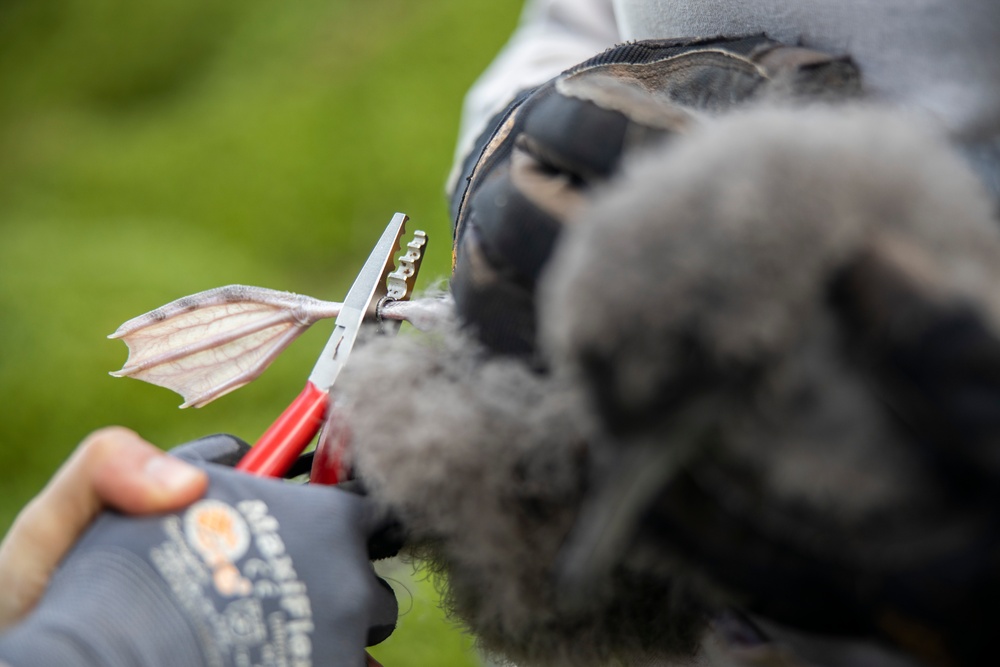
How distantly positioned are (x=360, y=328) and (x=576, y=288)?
0.92ft

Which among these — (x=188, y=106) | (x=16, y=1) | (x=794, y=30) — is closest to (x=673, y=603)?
(x=794, y=30)

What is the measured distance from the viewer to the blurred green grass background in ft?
4.29

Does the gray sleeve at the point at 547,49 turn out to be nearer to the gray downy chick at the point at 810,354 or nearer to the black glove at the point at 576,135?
the black glove at the point at 576,135

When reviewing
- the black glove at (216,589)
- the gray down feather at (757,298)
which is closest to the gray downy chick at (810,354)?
the gray down feather at (757,298)

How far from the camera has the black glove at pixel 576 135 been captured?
0.38 metres

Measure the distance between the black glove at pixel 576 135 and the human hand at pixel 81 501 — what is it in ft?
0.55

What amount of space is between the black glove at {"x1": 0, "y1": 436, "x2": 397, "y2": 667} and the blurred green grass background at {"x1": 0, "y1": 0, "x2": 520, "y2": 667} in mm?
693

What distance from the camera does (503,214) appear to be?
0.40 m

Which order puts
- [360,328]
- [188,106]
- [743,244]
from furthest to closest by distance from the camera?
[188,106] < [360,328] < [743,244]

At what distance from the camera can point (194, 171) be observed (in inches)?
64.9

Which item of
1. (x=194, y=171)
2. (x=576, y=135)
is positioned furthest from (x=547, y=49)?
(x=194, y=171)

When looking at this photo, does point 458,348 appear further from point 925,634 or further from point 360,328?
point 925,634

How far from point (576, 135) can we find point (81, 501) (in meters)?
0.30

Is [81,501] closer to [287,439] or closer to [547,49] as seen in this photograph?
[287,439]
